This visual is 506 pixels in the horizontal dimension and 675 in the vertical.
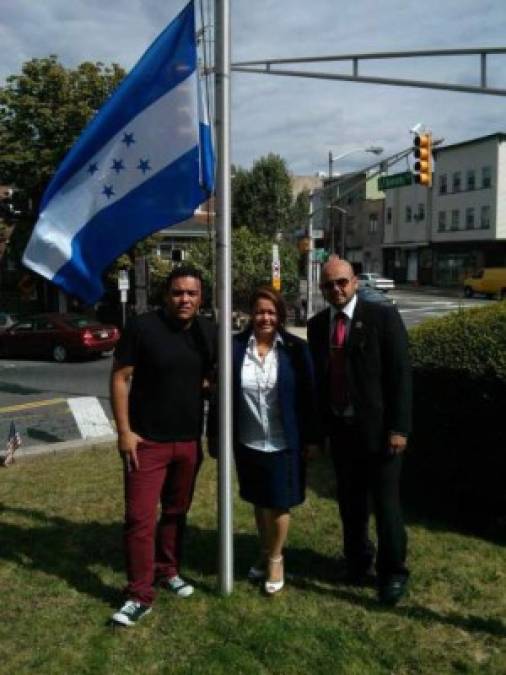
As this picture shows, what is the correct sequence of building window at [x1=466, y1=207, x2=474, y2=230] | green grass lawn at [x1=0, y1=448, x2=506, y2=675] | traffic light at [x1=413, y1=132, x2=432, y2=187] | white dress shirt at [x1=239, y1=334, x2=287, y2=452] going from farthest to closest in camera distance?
building window at [x1=466, y1=207, x2=474, y2=230] < traffic light at [x1=413, y1=132, x2=432, y2=187] < white dress shirt at [x1=239, y1=334, x2=287, y2=452] < green grass lawn at [x1=0, y1=448, x2=506, y2=675]

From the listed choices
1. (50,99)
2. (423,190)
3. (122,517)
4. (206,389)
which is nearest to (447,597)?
(206,389)

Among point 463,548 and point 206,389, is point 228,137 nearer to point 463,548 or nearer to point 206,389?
point 206,389

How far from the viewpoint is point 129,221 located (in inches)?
167

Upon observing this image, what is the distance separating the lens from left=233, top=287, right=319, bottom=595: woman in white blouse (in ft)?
12.8

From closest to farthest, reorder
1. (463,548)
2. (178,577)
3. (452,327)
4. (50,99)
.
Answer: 1. (178,577)
2. (463,548)
3. (452,327)
4. (50,99)

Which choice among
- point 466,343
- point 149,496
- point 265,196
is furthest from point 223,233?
point 265,196

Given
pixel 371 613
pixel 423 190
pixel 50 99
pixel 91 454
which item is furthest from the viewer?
pixel 423 190

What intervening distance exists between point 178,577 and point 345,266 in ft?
6.64

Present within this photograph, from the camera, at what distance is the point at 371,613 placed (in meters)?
3.86

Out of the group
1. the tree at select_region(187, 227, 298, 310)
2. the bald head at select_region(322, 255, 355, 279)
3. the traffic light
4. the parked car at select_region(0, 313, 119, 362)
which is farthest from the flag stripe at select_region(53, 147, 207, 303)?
the tree at select_region(187, 227, 298, 310)

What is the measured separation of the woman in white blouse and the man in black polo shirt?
253 millimetres

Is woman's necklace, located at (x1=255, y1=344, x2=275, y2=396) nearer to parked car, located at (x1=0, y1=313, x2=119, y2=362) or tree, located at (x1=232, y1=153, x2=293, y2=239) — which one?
parked car, located at (x1=0, y1=313, x2=119, y2=362)

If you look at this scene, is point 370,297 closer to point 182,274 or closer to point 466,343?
point 466,343

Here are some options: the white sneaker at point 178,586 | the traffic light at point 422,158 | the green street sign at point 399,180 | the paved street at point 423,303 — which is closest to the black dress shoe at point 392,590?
the white sneaker at point 178,586
